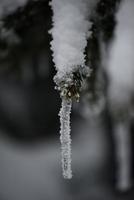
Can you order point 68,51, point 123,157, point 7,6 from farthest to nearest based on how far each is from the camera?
point 123,157, point 7,6, point 68,51

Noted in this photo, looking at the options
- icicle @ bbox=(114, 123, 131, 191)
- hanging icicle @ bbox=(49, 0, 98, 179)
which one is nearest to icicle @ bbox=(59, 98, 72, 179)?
hanging icicle @ bbox=(49, 0, 98, 179)

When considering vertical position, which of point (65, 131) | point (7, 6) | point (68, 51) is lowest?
point (65, 131)

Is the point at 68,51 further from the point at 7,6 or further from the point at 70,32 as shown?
the point at 7,6

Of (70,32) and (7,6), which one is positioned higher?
(7,6)

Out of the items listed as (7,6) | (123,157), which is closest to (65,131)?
(7,6)

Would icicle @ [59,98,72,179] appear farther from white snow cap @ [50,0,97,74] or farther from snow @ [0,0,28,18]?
snow @ [0,0,28,18]

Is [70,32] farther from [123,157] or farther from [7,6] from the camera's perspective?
[123,157]

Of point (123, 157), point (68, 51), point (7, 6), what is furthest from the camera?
point (123, 157)

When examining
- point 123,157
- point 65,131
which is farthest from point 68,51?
point 123,157

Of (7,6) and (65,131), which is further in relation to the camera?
(7,6)

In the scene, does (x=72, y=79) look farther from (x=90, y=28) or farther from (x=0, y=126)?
(x=0, y=126)
